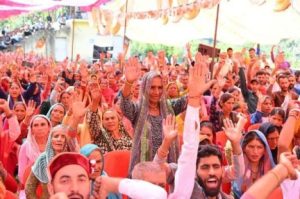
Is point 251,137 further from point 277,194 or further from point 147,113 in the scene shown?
point 147,113

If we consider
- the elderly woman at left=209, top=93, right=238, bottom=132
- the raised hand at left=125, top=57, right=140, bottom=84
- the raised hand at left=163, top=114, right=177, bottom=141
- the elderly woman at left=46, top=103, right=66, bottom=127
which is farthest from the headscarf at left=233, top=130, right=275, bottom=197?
the elderly woman at left=46, top=103, right=66, bottom=127

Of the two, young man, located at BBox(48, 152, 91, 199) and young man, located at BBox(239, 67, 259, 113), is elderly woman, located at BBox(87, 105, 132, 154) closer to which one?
young man, located at BBox(48, 152, 91, 199)

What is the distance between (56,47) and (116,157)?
24197 mm

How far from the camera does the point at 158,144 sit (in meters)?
4.43

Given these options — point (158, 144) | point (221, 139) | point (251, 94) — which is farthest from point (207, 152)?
point (251, 94)

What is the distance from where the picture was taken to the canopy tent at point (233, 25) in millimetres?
9836

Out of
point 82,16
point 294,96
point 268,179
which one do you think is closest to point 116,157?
point 268,179

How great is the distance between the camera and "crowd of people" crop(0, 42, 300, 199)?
268 centimetres

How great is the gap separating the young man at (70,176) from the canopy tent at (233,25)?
7.41m

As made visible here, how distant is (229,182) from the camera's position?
411 centimetres

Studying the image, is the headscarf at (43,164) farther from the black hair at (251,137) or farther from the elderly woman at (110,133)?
the black hair at (251,137)

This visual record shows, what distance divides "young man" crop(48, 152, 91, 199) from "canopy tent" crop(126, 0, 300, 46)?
24.3 feet

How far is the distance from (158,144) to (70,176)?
6.10ft

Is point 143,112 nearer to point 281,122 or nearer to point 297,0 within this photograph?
point 281,122
